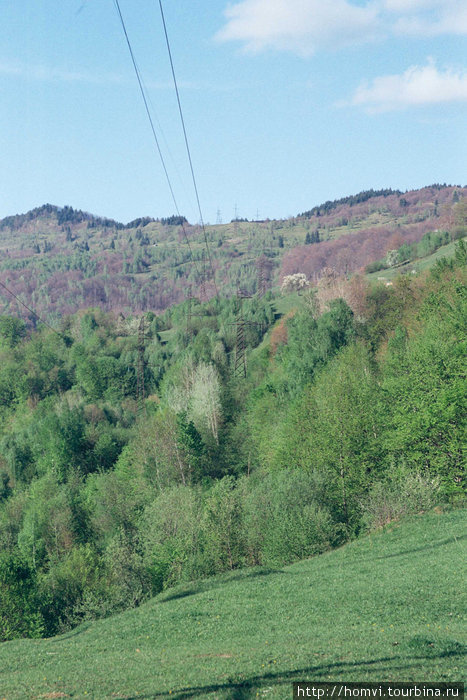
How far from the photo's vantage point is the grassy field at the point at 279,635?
568 inches

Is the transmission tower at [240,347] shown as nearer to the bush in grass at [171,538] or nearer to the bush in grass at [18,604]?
the bush in grass at [171,538]

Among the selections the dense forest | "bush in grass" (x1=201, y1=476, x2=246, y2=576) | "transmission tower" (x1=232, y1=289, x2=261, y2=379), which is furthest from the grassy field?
"transmission tower" (x1=232, y1=289, x2=261, y2=379)

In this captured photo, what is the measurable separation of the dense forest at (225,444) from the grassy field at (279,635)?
29.2 ft

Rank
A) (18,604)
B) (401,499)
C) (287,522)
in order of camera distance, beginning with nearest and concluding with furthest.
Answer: (401,499), (287,522), (18,604)

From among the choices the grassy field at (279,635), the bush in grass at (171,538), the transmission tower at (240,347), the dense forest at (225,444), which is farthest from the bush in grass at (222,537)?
the transmission tower at (240,347)

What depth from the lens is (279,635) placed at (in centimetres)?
2006

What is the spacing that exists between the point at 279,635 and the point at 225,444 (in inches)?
2606

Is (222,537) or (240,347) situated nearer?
(222,537)

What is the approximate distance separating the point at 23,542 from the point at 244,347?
6383 centimetres

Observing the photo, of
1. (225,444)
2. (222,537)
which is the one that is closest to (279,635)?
(222,537)

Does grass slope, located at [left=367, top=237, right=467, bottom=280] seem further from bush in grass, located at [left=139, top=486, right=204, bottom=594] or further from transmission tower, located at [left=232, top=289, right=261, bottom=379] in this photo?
bush in grass, located at [left=139, top=486, right=204, bottom=594]

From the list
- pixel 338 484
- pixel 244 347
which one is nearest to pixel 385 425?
pixel 338 484

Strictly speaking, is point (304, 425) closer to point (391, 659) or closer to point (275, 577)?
point (275, 577)

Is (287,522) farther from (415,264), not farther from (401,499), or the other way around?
(415,264)
